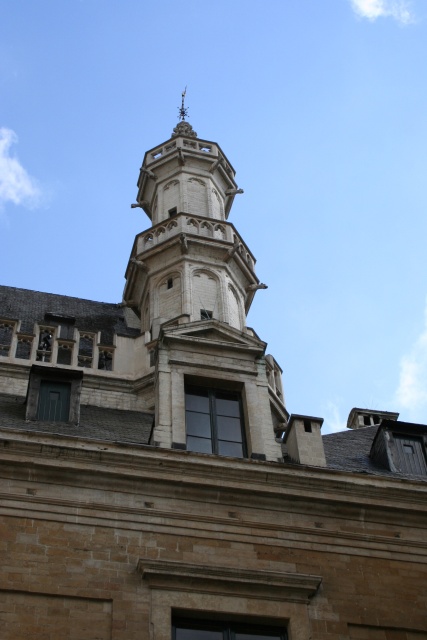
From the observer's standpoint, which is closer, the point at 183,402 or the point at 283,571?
the point at 283,571

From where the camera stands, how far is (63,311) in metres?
22.4

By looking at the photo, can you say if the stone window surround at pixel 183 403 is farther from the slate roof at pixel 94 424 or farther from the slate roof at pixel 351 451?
the slate roof at pixel 351 451

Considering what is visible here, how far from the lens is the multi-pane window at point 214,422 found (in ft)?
45.6

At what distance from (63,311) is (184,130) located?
694 centimetres

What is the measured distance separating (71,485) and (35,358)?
6.50 meters

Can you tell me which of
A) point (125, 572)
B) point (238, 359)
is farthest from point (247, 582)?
point (238, 359)

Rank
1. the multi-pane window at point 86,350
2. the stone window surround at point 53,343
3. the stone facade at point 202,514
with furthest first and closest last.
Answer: the multi-pane window at point 86,350 → the stone window surround at point 53,343 → the stone facade at point 202,514

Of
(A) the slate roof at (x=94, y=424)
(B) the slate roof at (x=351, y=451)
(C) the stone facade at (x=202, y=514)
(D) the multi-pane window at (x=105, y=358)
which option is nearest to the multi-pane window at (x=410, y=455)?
(C) the stone facade at (x=202, y=514)

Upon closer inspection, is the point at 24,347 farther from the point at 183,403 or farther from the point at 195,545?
the point at 195,545

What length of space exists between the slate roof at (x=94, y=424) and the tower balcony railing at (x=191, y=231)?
18.4 ft

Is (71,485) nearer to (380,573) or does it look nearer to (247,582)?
(247,582)

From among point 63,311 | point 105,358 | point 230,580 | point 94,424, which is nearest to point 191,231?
point 63,311

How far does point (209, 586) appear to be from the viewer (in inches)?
461

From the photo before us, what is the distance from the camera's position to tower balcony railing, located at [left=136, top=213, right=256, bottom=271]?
2148 centimetres
